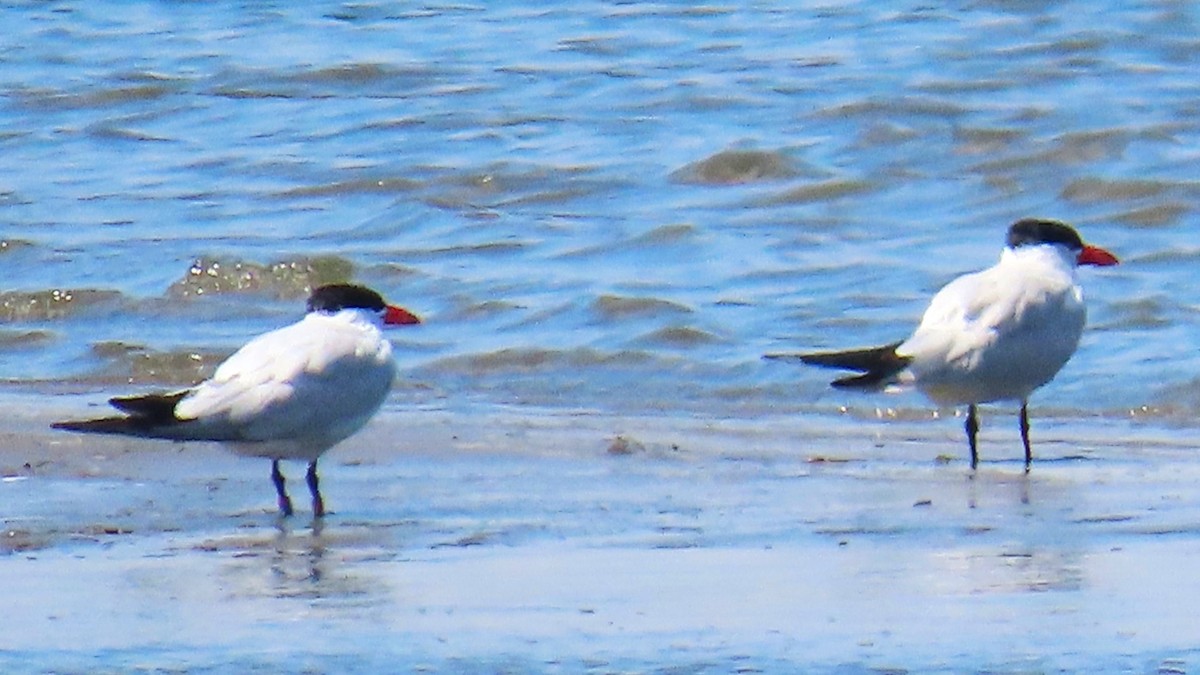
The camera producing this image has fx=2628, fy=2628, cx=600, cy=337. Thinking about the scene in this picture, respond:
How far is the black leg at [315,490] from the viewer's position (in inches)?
230

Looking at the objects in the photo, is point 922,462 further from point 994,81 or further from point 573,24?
point 573,24

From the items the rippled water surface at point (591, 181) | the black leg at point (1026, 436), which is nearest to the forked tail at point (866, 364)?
the black leg at point (1026, 436)

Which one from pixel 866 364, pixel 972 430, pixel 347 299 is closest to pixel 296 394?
pixel 347 299

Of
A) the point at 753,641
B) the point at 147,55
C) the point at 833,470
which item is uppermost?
the point at 753,641

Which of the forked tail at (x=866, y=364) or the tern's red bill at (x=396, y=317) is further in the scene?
the forked tail at (x=866, y=364)

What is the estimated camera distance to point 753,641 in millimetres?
4293

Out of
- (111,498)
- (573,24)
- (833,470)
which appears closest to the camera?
(111,498)

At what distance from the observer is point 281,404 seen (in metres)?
6.10

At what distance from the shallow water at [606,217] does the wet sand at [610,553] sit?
0.10ft

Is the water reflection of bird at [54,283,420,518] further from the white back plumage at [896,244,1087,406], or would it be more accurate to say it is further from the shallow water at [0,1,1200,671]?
the white back plumage at [896,244,1087,406]

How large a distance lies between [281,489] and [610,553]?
45.4 inches

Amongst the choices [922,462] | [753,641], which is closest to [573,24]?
[922,462]

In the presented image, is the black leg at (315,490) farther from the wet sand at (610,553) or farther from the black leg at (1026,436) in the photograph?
the black leg at (1026,436)

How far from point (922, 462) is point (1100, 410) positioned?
118 centimetres
